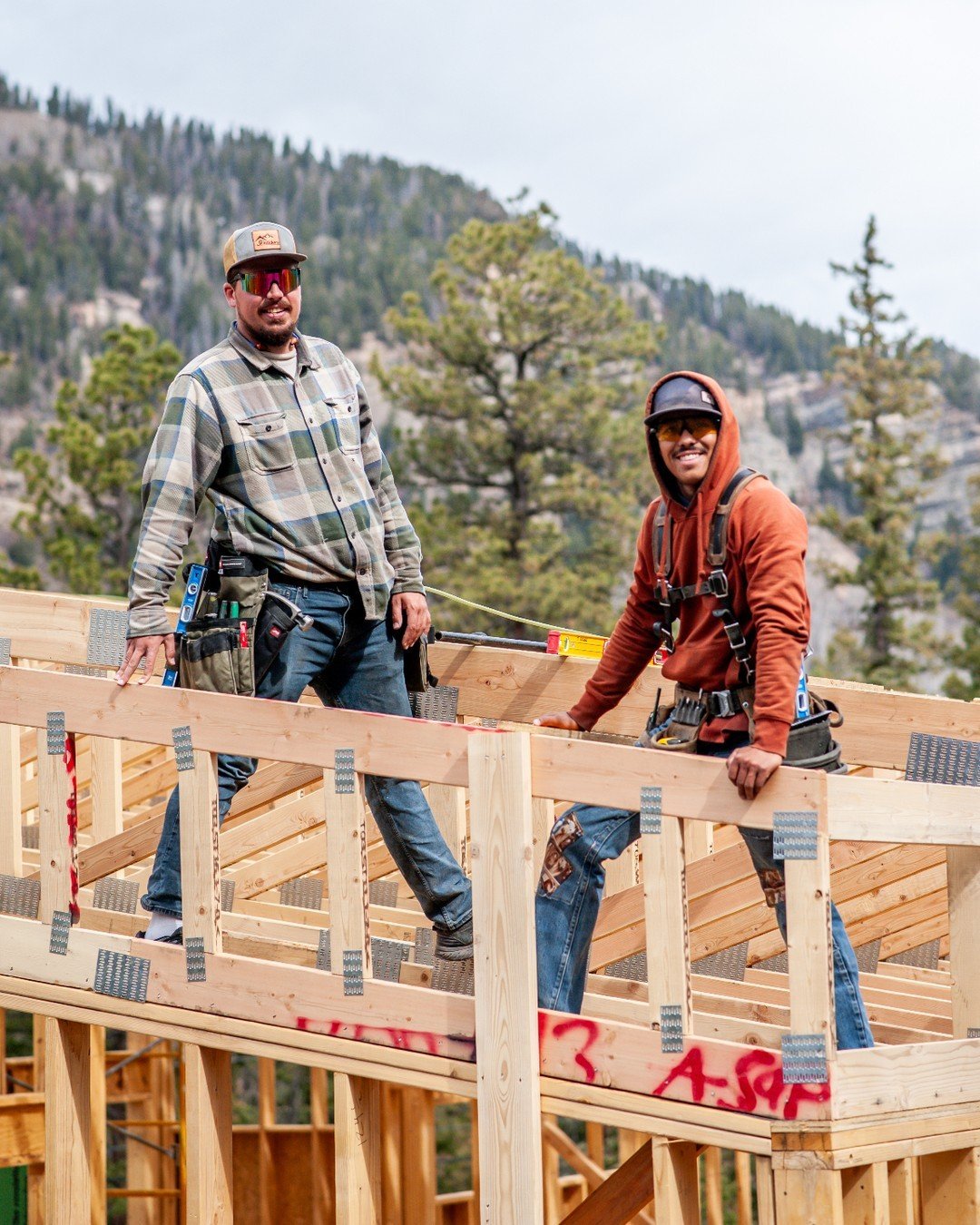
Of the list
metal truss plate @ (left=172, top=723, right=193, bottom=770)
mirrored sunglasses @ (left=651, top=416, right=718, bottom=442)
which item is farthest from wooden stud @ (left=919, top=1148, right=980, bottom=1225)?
metal truss plate @ (left=172, top=723, right=193, bottom=770)

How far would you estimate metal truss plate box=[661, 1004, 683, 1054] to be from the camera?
4336 mm

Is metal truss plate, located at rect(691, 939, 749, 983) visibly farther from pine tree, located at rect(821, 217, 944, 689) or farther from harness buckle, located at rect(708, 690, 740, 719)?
pine tree, located at rect(821, 217, 944, 689)

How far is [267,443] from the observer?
5.18 metres

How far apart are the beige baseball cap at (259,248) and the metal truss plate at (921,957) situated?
4060 mm

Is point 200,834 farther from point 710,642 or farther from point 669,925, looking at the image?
point 710,642

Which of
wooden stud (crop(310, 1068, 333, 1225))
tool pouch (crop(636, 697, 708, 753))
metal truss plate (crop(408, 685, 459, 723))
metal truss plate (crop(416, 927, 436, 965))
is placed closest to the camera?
tool pouch (crop(636, 697, 708, 753))

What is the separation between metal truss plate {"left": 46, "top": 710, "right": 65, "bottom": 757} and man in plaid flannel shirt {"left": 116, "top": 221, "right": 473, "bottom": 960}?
336mm

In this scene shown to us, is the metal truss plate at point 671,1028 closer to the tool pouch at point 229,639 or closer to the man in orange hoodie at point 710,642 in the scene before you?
the man in orange hoodie at point 710,642

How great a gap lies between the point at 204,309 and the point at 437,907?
355 ft

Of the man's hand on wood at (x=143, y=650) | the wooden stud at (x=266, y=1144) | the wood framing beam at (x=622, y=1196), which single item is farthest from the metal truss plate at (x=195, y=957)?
the wooden stud at (x=266, y=1144)

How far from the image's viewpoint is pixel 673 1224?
14.6ft

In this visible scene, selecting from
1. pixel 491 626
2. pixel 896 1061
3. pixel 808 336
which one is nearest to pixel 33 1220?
pixel 896 1061

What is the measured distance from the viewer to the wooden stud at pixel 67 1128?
218 inches

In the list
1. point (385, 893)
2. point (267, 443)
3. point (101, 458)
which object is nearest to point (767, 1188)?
point (267, 443)
